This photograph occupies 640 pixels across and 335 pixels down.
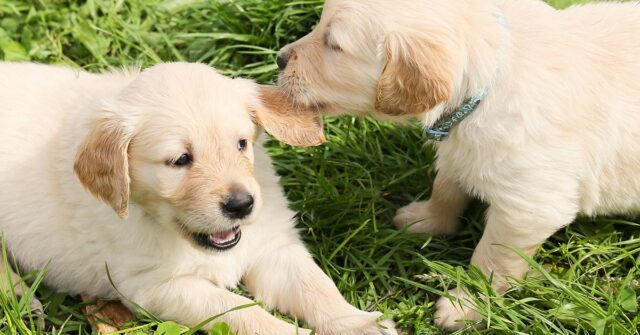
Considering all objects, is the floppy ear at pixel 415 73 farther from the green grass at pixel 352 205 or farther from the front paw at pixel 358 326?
the front paw at pixel 358 326

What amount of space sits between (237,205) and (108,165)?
542 mm

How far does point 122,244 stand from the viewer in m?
3.60

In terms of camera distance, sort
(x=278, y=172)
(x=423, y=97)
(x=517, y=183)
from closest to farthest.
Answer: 1. (x=423, y=97)
2. (x=517, y=183)
3. (x=278, y=172)

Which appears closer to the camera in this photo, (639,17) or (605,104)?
(605,104)

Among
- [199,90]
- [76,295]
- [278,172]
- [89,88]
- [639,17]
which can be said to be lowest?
[76,295]

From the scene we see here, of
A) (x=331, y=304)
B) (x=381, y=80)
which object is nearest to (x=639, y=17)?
A: (x=381, y=80)

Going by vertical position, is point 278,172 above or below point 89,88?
below

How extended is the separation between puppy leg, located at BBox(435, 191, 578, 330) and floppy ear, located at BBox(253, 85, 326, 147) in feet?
2.76

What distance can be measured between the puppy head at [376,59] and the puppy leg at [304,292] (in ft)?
2.32

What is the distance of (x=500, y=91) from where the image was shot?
3.38 m

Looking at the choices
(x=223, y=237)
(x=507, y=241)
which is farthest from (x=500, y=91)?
(x=223, y=237)

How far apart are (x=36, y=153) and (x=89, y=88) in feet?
1.30

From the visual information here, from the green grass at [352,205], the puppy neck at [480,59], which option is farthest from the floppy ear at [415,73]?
the green grass at [352,205]

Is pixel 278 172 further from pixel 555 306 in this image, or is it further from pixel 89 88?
pixel 555 306
